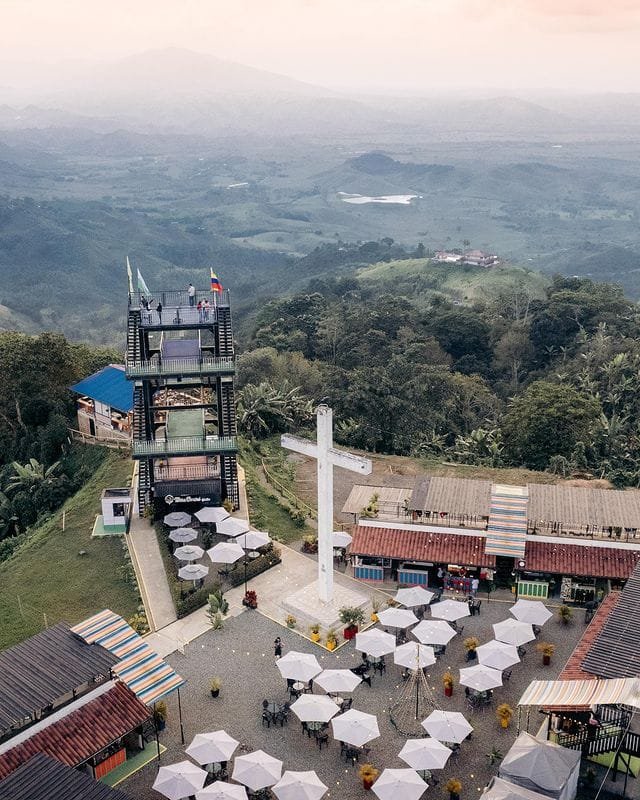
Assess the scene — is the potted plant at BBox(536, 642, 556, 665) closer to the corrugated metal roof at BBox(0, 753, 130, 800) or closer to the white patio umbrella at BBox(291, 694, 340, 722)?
the white patio umbrella at BBox(291, 694, 340, 722)

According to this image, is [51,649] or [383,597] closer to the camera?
[51,649]

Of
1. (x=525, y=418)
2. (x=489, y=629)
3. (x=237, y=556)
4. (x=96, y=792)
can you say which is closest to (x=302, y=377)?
(x=525, y=418)

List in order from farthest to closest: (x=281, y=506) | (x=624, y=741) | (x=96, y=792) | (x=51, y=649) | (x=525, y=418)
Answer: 1. (x=525, y=418)
2. (x=281, y=506)
3. (x=51, y=649)
4. (x=624, y=741)
5. (x=96, y=792)

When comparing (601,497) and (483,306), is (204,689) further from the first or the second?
(483,306)

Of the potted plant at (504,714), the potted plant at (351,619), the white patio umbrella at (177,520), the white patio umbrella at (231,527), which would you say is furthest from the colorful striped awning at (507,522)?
the white patio umbrella at (177,520)

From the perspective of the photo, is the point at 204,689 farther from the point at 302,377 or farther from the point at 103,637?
the point at 302,377

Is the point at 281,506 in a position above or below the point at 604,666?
below

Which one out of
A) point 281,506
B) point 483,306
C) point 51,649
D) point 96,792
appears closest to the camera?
point 96,792
